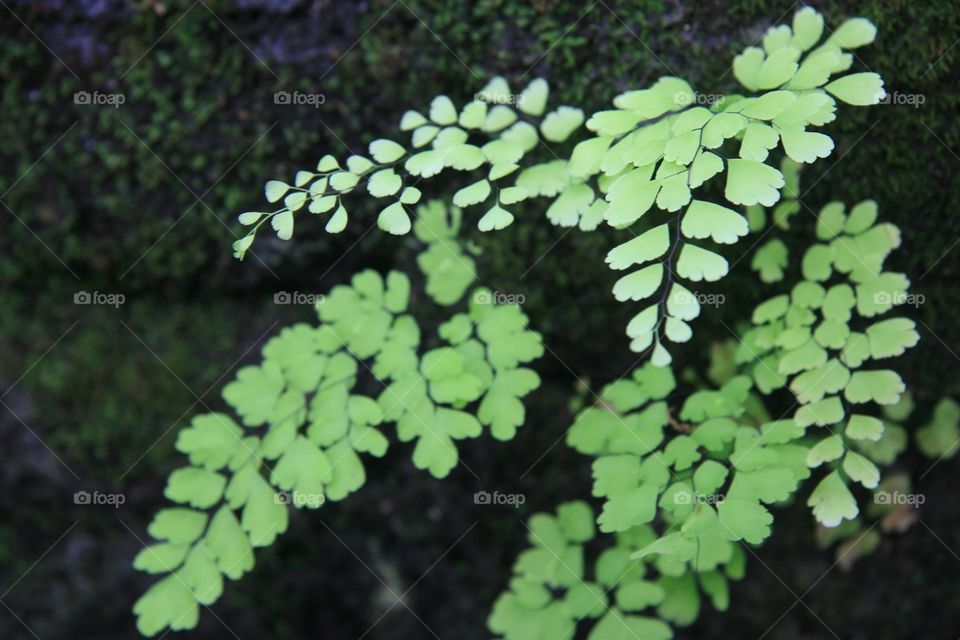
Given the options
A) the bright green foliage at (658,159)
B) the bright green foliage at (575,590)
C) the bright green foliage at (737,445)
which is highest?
the bright green foliage at (658,159)

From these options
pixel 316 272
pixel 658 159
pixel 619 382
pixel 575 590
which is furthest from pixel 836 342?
pixel 316 272

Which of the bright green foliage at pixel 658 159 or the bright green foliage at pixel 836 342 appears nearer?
the bright green foliage at pixel 658 159

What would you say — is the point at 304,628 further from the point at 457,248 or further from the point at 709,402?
the point at 709,402

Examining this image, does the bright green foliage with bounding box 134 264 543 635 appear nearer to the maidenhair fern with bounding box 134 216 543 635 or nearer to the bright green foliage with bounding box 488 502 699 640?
the maidenhair fern with bounding box 134 216 543 635

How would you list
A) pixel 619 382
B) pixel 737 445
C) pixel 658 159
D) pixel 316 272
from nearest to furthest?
pixel 658 159 → pixel 737 445 → pixel 619 382 → pixel 316 272

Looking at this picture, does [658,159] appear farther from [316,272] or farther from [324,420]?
[316,272]

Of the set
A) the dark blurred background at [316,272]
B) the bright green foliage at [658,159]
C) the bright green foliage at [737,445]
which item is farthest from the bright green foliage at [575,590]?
the bright green foliage at [658,159]

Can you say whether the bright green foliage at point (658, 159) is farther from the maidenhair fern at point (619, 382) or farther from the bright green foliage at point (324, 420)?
the bright green foliage at point (324, 420)
